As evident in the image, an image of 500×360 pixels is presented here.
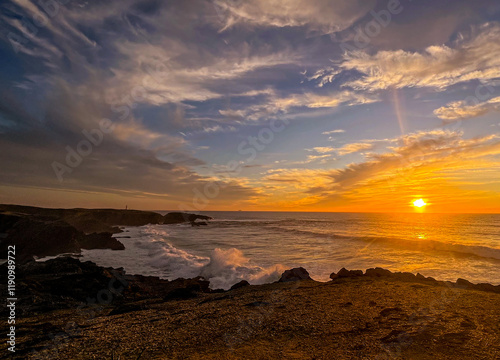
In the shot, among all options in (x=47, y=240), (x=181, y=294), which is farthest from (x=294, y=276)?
(x=47, y=240)

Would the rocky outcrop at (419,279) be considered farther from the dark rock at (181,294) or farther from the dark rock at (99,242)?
the dark rock at (99,242)

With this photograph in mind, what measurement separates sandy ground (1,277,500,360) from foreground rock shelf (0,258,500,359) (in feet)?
0.10

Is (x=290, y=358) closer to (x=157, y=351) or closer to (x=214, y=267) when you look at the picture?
(x=157, y=351)

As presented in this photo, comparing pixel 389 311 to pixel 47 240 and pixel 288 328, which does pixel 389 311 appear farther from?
pixel 47 240

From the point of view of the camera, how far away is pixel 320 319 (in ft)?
28.0

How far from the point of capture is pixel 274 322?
27.9 feet

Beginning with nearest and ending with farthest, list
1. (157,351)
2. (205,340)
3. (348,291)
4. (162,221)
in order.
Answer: (157,351)
(205,340)
(348,291)
(162,221)

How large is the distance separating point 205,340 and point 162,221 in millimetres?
93015

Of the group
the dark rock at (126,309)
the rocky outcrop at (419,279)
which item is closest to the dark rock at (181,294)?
the dark rock at (126,309)

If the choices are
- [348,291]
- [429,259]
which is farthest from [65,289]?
[429,259]

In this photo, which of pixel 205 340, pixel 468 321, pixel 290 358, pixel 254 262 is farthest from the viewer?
pixel 254 262

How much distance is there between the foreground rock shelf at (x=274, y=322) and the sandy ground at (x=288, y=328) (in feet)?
0.10

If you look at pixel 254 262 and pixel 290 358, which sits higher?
pixel 290 358

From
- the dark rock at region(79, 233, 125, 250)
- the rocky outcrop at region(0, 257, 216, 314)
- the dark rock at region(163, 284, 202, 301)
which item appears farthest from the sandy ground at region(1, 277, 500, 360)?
the dark rock at region(79, 233, 125, 250)
